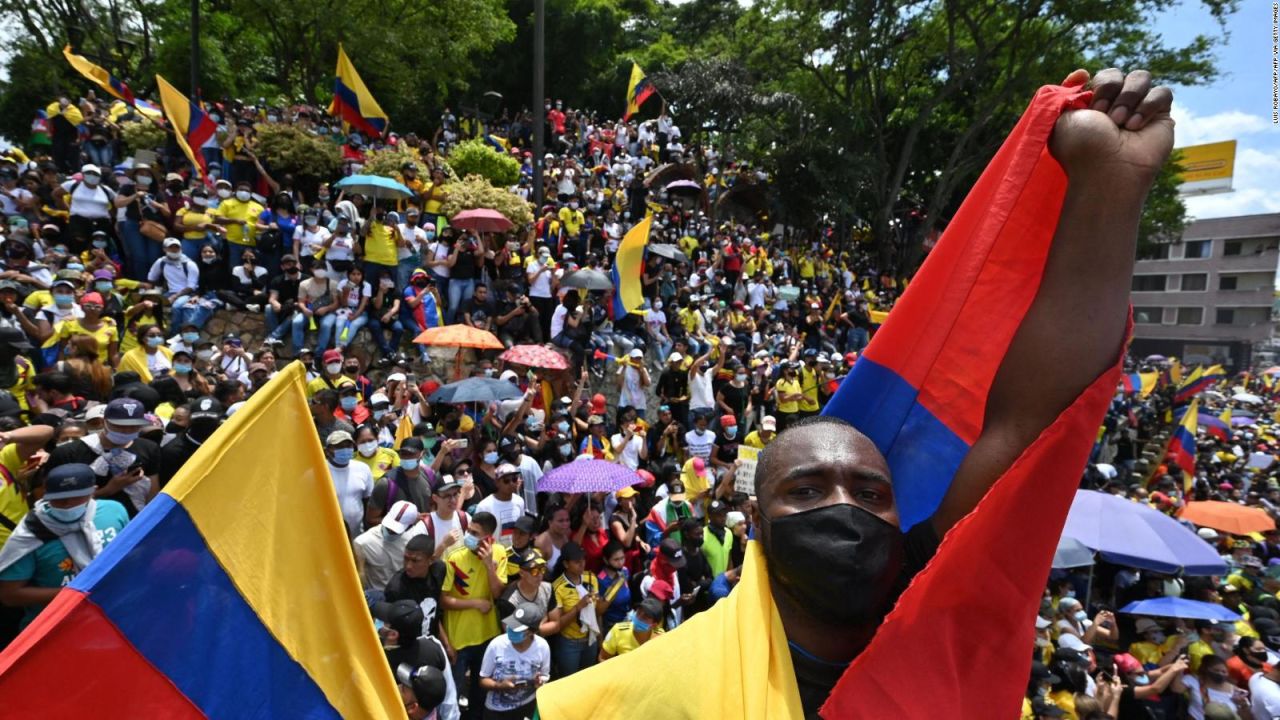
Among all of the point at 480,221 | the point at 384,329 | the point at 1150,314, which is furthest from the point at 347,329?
the point at 1150,314

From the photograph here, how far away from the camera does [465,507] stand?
6.67m

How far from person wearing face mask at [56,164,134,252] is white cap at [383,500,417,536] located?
22.0ft

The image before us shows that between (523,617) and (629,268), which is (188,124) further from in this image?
(523,617)

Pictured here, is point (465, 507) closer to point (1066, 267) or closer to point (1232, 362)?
point (1066, 267)

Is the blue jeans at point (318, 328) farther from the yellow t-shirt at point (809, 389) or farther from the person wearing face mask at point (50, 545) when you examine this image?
the yellow t-shirt at point (809, 389)

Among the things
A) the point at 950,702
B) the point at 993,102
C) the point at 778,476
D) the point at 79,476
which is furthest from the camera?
the point at 993,102

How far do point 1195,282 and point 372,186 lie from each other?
68.0 metres

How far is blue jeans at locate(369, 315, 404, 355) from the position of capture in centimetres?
970

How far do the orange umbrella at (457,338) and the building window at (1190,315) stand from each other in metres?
67.4

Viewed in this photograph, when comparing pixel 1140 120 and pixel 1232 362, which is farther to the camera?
pixel 1232 362

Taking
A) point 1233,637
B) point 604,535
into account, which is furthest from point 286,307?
point 1233,637

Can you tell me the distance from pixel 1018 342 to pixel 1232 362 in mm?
70511

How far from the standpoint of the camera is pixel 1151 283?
61750 mm

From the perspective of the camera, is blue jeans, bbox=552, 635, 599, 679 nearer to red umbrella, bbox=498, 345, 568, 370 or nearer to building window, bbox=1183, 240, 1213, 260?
red umbrella, bbox=498, 345, 568, 370
